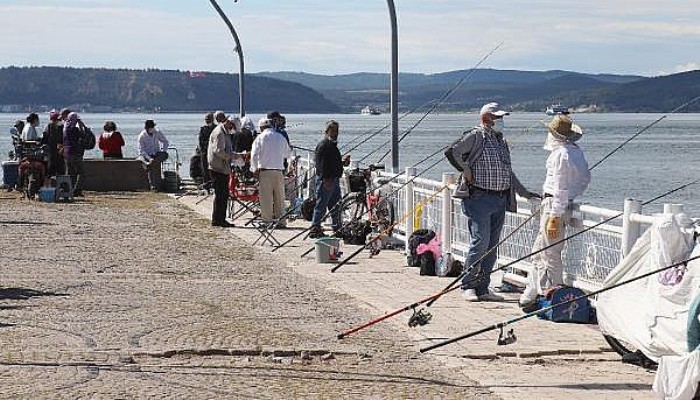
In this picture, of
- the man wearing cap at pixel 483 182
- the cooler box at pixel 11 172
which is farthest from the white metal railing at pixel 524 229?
the cooler box at pixel 11 172

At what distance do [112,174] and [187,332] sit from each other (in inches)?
775

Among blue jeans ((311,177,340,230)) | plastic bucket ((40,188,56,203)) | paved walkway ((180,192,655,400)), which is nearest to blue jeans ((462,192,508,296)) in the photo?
paved walkway ((180,192,655,400))

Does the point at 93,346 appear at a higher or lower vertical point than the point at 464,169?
lower

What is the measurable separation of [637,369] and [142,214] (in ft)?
49.9

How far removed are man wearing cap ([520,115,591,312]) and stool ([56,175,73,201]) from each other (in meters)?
15.6

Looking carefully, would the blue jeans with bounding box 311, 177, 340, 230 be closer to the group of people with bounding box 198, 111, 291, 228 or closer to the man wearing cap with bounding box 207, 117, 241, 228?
the group of people with bounding box 198, 111, 291, 228

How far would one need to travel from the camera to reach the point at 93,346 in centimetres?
979

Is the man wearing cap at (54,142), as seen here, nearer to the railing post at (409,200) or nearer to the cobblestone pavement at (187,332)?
the cobblestone pavement at (187,332)

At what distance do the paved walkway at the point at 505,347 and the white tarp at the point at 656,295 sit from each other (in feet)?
0.83

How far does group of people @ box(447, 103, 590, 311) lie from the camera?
11664 mm

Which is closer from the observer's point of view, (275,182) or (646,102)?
(275,182)

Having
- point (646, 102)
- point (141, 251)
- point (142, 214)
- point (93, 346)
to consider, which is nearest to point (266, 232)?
point (141, 251)

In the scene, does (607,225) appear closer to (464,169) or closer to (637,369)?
(464,169)

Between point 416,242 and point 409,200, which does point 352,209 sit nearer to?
point 409,200
